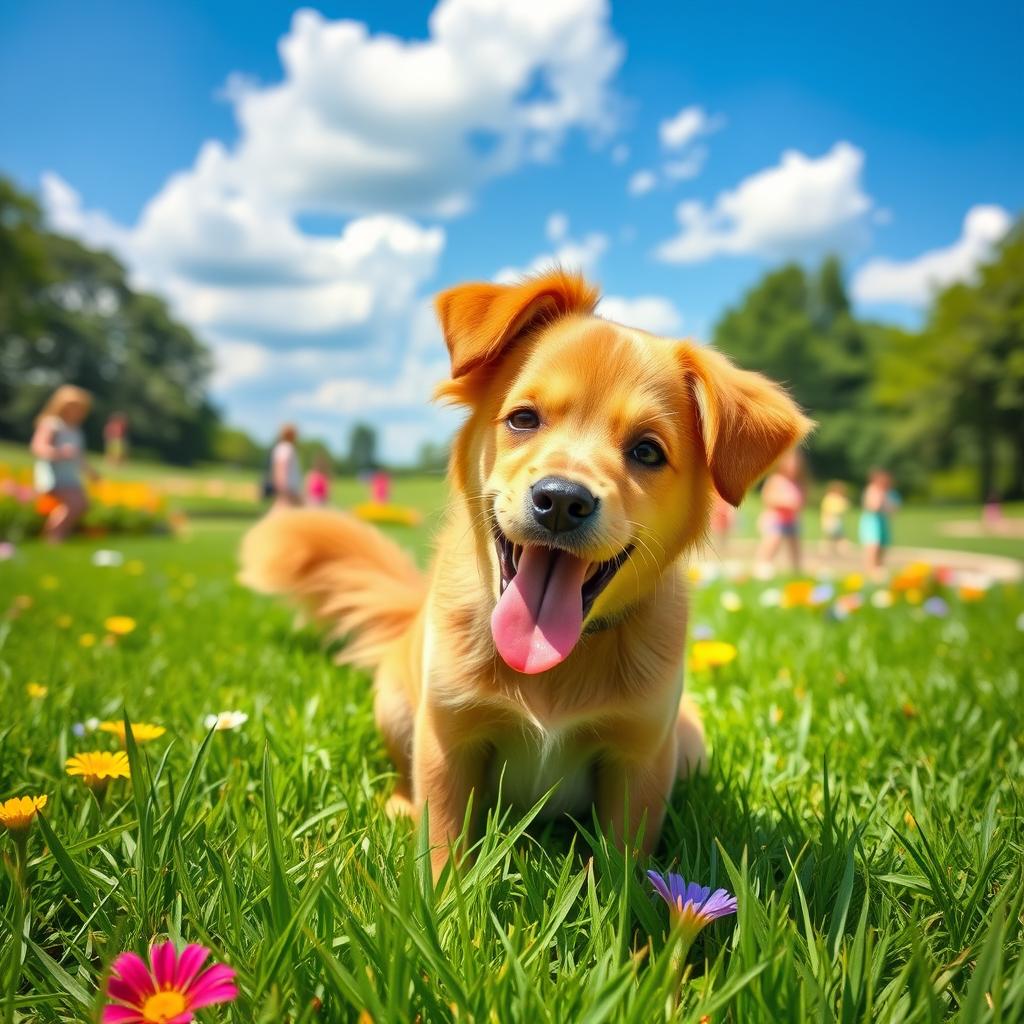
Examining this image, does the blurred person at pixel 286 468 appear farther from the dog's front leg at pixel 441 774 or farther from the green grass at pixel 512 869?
the dog's front leg at pixel 441 774

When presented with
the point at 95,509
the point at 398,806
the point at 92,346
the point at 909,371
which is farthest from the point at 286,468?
the point at 92,346

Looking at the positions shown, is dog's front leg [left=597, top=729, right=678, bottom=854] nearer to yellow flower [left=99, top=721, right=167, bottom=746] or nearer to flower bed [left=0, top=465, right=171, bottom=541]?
yellow flower [left=99, top=721, right=167, bottom=746]

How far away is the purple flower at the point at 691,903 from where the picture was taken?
1.33 meters

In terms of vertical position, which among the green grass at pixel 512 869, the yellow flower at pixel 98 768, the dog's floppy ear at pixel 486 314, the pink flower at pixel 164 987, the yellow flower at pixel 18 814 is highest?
the dog's floppy ear at pixel 486 314

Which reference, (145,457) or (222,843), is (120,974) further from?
(145,457)

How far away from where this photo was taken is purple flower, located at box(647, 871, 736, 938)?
1.33 meters

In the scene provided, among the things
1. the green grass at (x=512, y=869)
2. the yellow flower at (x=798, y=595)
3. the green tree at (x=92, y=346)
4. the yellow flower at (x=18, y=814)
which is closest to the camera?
the green grass at (x=512, y=869)

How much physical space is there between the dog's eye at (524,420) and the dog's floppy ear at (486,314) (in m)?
0.18

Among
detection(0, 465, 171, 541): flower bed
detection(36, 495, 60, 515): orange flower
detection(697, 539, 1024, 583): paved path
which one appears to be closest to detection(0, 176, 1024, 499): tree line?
detection(697, 539, 1024, 583): paved path

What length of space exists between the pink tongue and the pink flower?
33.8 inches

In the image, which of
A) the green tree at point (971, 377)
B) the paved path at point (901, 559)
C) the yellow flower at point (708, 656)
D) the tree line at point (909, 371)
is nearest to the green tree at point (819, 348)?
the tree line at point (909, 371)

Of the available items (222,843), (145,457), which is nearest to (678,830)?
(222,843)

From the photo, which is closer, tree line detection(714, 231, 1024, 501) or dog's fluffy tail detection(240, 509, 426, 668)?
dog's fluffy tail detection(240, 509, 426, 668)

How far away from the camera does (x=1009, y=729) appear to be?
111 inches
